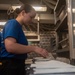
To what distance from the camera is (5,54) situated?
1.53 m

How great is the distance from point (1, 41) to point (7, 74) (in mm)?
297

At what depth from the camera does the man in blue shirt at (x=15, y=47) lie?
56.2 inches

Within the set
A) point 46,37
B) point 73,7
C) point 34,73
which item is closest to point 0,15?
point 46,37

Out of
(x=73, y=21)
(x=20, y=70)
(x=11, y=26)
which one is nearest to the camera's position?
(x=11, y=26)

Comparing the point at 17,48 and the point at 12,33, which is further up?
the point at 12,33

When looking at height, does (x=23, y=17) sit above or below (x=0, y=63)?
above

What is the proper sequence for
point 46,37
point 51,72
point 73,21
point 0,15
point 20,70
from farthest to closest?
point 46,37 → point 0,15 → point 73,21 → point 20,70 → point 51,72

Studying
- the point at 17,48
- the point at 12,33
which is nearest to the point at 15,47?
the point at 17,48

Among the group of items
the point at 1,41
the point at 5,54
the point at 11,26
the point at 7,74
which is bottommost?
the point at 7,74

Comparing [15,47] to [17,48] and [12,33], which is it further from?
[12,33]

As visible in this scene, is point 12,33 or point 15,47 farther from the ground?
point 12,33

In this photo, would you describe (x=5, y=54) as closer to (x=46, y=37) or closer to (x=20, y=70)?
(x=20, y=70)

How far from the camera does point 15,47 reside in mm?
1416

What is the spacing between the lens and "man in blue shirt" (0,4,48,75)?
1428 millimetres
